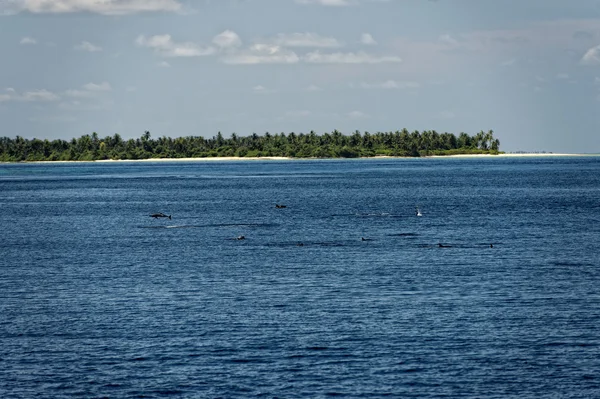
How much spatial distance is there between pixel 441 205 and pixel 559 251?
63.1 m

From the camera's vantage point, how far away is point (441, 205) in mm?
142500

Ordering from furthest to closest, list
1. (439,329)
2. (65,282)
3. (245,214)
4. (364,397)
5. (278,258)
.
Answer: (245,214) → (278,258) → (65,282) → (439,329) → (364,397)

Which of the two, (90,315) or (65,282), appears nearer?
(90,315)

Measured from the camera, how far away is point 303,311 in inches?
2095

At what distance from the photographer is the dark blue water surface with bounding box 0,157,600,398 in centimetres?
4047

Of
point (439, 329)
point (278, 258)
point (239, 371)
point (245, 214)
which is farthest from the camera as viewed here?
point (245, 214)

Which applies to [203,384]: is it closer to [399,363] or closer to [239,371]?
[239,371]

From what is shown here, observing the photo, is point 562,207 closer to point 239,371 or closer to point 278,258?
point 278,258

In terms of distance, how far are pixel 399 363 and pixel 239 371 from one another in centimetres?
731

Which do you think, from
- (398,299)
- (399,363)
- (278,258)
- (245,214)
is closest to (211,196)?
(245,214)

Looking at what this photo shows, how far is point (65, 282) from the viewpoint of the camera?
65625 mm

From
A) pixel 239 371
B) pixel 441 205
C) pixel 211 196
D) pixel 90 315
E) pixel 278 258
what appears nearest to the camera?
pixel 239 371

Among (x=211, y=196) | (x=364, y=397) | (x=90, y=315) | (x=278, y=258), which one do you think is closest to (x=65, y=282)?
(x=90, y=315)

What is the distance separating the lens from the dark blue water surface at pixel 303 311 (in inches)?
1593
